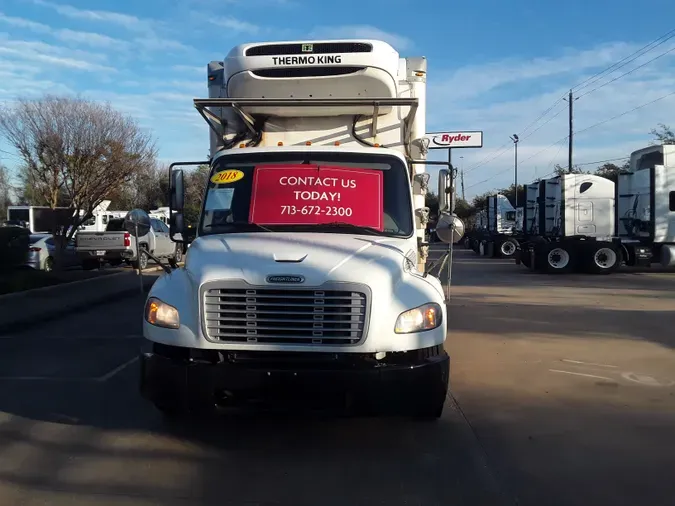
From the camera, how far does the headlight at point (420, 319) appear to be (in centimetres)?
479

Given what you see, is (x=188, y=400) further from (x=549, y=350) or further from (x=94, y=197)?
(x=94, y=197)

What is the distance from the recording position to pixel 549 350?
9055 mm

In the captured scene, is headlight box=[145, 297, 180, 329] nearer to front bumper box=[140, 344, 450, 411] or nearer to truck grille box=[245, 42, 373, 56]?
front bumper box=[140, 344, 450, 411]

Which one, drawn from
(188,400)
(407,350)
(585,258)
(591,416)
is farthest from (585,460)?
(585,258)

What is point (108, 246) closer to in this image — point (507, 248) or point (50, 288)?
Result: point (50, 288)

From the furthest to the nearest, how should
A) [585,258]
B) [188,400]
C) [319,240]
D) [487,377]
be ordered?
[585,258] < [487,377] < [319,240] < [188,400]

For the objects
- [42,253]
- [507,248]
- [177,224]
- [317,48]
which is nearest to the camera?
[177,224]

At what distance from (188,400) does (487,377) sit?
395 cm

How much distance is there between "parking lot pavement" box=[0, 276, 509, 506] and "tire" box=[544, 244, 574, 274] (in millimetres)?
17720

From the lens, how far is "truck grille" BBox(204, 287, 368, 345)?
4762 mm

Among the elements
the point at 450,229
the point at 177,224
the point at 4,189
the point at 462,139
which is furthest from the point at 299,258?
the point at 4,189

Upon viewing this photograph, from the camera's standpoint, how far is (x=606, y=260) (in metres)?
22.9

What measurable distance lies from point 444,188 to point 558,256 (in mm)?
17538

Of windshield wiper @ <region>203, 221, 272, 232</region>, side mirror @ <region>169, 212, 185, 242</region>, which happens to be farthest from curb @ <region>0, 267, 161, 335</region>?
windshield wiper @ <region>203, 221, 272, 232</region>
